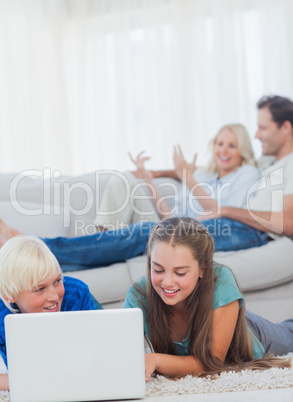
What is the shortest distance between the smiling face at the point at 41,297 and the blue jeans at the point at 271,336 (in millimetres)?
680

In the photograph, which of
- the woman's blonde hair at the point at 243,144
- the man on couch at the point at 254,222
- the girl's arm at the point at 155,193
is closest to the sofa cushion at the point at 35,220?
the man on couch at the point at 254,222

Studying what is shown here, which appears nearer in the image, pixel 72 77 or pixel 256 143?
pixel 256 143

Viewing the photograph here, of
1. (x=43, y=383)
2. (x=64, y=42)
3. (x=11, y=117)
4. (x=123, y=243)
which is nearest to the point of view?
(x=43, y=383)

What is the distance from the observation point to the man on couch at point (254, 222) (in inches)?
90.7

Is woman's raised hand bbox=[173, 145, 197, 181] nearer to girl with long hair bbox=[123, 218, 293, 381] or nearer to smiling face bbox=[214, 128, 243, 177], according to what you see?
smiling face bbox=[214, 128, 243, 177]

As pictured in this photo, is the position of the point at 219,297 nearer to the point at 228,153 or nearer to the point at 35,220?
the point at 35,220

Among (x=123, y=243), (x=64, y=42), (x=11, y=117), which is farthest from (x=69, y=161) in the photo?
(x=123, y=243)

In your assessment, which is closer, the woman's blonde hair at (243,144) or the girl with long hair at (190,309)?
the girl with long hair at (190,309)

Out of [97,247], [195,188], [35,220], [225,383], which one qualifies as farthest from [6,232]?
[225,383]

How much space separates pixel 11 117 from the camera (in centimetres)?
436

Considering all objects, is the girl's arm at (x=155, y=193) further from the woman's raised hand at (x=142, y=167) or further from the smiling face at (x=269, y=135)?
the smiling face at (x=269, y=135)

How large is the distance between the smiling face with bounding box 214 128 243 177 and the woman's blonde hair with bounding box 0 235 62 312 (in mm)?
1634

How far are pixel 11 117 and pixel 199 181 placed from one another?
2028 mm

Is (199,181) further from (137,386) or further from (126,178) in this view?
(137,386)
